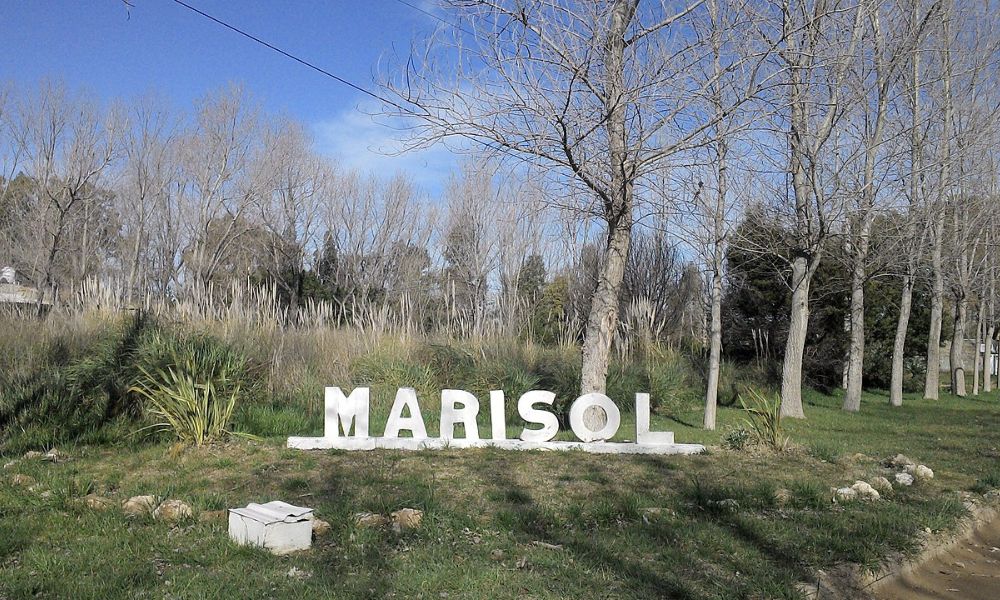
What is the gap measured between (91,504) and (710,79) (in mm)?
6189

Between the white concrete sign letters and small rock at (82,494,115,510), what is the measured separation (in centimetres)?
250

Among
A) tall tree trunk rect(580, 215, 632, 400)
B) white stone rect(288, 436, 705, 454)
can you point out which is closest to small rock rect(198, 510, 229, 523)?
white stone rect(288, 436, 705, 454)

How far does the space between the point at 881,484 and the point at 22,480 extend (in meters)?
6.58

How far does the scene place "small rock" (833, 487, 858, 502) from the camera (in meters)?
5.79

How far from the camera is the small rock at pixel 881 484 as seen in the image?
246 inches

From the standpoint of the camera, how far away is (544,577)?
3939 mm

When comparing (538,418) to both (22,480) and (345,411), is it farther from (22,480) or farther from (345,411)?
(22,480)

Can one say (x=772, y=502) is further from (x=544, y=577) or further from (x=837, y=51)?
(x=837, y=51)

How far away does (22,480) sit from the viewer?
5.75m

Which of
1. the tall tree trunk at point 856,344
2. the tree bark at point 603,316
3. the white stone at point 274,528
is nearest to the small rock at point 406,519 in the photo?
the white stone at point 274,528

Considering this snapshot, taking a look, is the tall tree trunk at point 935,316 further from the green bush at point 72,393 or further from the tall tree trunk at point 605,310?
the green bush at point 72,393

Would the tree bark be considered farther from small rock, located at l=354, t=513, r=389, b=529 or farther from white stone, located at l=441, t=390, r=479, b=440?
small rock, located at l=354, t=513, r=389, b=529

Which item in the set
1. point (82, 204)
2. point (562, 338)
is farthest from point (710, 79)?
point (82, 204)

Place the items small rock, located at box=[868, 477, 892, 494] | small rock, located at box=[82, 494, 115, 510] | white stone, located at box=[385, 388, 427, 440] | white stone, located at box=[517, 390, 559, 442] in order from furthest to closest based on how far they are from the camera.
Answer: white stone, located at box=[517, 390, 559, 442] → white stone, located at box=[385, 388, 427, 440] → small rock, located at box=[868, 477, 892, 494] → small rock, located at box=[82, 494, 115, 510]
